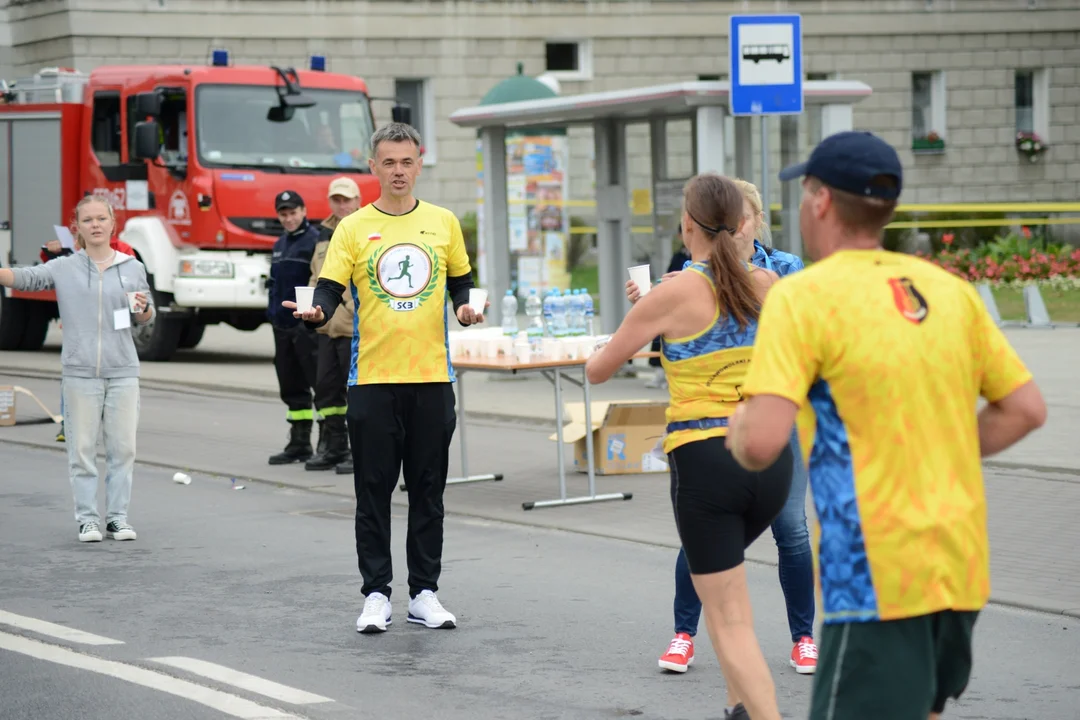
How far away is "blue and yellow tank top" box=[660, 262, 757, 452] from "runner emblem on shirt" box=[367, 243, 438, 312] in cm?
179

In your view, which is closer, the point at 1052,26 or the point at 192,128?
the point at 192,128

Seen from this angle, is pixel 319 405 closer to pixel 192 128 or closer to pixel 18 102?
pixel 192 128

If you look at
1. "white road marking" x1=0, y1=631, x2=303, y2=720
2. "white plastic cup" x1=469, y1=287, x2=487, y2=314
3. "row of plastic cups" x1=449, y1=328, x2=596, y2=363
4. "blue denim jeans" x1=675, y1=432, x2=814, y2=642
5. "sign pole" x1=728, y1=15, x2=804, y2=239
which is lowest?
"white road marking" x1=0, y1=631, x2=303, y2=720

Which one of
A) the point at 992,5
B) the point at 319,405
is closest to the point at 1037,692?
the point at 319,405

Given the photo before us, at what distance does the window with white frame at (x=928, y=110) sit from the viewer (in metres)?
42.6

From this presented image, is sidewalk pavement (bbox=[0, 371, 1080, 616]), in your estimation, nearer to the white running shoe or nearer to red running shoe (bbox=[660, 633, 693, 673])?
the white running shoe

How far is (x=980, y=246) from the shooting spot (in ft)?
91.9

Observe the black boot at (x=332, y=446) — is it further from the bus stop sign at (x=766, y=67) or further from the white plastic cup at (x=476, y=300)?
the white plastic cup at (x=476, y=300)

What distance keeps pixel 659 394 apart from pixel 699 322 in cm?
1033

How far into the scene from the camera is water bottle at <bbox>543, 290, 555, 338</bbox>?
10.7m

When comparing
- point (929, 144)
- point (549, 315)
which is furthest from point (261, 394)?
point (929, 144)

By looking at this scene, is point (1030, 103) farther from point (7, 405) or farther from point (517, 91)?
point (7, 405)

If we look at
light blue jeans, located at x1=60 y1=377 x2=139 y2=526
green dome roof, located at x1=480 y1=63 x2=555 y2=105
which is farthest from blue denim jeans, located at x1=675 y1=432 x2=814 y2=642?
green dome roof, located at x1=480 y1=63 x2=555 y2=105

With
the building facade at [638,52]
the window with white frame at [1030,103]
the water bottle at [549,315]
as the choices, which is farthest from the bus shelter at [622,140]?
the window with white frame at [1030,103]
